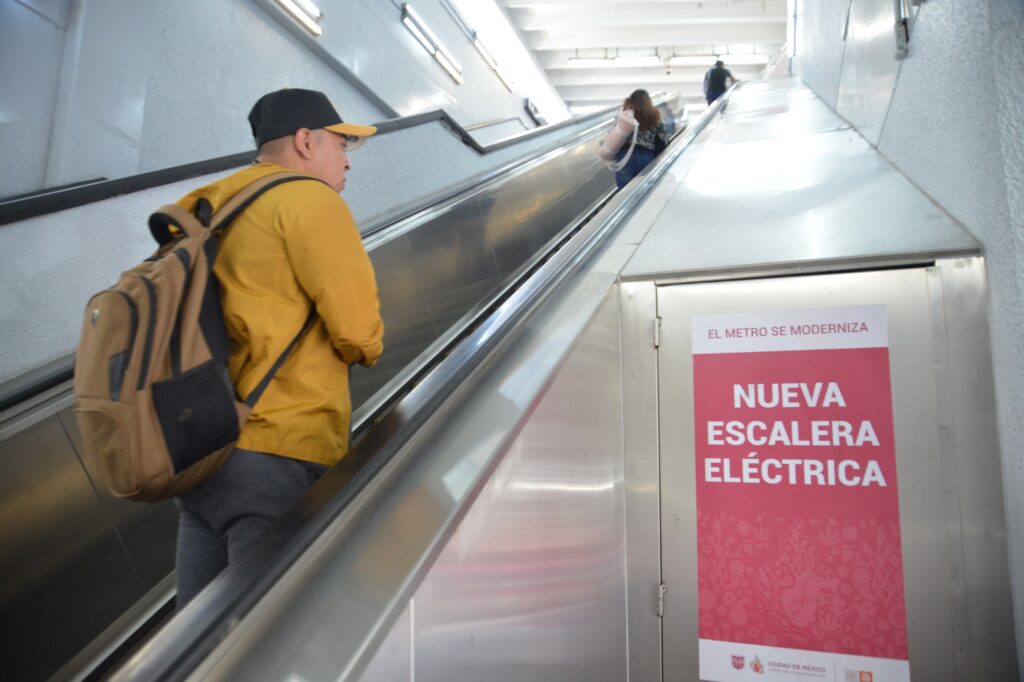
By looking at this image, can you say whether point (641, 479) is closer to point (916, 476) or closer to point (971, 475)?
point (916, 476)

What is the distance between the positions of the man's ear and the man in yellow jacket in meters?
0.14

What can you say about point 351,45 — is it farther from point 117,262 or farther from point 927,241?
point 927,241

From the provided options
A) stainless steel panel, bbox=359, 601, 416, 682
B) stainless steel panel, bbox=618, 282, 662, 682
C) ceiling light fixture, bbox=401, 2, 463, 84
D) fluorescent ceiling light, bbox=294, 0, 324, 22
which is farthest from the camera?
ceiling light fixture, bbox=401, 2, 463, 84

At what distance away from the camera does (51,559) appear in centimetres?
231

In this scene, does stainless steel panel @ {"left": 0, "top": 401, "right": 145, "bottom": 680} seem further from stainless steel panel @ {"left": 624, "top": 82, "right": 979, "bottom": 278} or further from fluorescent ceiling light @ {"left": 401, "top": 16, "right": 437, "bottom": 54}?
fluorescent ceiling light @ {"left": 401, "top": 16, "right": 437, "bottom": 54}

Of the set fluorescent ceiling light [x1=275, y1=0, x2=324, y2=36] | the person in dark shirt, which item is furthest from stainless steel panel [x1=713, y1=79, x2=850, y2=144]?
fluorescent ceiling light [x1=275, y1=0, x2=324, y2=36]

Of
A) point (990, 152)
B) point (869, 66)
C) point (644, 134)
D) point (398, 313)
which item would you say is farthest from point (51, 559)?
point (644, 134)

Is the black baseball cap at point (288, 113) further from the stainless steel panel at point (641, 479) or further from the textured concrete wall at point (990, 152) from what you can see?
the textured concrete wall at point (990, 152)

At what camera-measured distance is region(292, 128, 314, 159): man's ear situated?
5.54ft

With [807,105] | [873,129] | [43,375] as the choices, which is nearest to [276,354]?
[43,375]

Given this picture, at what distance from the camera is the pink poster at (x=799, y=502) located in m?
2.16

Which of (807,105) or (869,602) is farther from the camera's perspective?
(807,105)

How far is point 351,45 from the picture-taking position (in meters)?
8.27

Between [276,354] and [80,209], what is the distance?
247 centimetres
